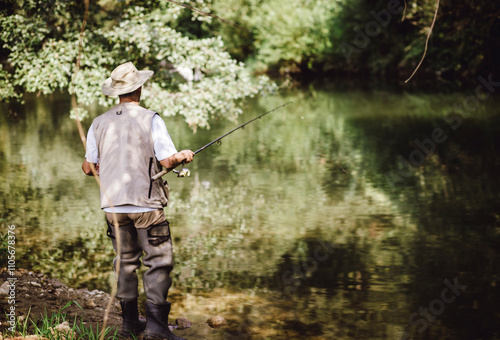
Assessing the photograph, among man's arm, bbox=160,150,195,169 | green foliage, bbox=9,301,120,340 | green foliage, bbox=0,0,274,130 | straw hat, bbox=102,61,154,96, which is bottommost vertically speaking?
green foliage, bbox=9,301,120,340

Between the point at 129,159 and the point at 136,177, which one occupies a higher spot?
the point at 129,159

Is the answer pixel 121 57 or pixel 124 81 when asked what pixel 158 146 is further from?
pixel 121 57

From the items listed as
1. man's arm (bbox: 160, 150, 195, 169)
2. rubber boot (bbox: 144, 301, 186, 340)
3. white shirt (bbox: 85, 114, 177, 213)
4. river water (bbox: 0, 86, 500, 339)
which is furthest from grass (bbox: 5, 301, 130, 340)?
man's arm (bbox: 160, 150, 195, 169)

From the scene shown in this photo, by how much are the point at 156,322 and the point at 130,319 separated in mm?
254

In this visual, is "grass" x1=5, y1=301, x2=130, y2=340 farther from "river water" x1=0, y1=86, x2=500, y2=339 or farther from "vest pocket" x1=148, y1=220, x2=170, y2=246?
"river water" x1=0, y1=86, x2=500, y2=339

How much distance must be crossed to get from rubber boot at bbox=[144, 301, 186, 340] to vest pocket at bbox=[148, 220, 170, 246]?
0.46m

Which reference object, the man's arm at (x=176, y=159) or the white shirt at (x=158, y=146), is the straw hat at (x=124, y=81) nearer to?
the white shirt at (x=158, y=146)

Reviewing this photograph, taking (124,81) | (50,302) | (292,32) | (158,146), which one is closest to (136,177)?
(158,146)

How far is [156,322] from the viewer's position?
4.83 meters

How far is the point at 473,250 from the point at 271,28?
38.4 m

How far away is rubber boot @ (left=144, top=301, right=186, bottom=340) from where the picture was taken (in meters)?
4.82

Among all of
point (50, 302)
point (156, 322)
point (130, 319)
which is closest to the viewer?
point (156, 322)

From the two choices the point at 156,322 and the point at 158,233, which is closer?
the point at 158,233

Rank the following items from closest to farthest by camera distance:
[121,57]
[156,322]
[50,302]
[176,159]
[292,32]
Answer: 1. [176,159]
2. [156,322]
3. [50,302]
4. [121,57]
5. [292,32]
